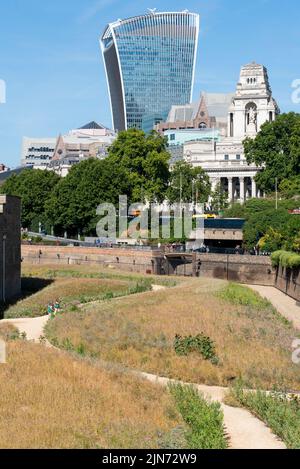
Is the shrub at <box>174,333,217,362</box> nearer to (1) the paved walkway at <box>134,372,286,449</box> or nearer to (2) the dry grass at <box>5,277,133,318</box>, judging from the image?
(1) the paved walkway at <box>134,372,286,449</box>

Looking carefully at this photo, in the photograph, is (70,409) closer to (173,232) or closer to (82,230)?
(173,232)

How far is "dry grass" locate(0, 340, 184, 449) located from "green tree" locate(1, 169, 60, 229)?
89937 mm

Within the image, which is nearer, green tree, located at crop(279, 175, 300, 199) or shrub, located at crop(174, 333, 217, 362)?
shrub, located at crop(174, 333, 217, 362)

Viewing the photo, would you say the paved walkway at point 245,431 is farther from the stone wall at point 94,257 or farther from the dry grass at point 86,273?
the stone wall at point 94,257

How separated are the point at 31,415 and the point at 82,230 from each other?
87.7 metres

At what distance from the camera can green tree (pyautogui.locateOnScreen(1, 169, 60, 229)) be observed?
123 m

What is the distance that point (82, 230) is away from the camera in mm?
112812

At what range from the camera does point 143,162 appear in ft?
403

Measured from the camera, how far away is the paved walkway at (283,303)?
187 ft

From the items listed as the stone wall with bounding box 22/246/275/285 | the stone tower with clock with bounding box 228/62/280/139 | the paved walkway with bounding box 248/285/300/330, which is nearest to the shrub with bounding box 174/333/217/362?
the paved walkway with bounding box 248/285/300/330

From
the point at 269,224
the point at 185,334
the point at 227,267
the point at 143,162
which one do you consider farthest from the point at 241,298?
the point at 143,162

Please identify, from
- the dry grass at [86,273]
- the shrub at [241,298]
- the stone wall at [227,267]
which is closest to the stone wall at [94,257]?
the stone wall at [227,267]
